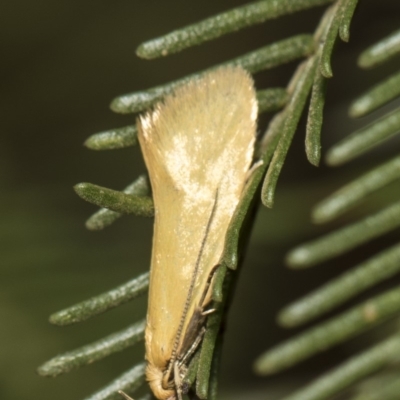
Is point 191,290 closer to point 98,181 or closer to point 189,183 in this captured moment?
point 189,183

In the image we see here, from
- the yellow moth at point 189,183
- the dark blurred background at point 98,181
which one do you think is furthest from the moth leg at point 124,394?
the dark blurred background at point 98,181

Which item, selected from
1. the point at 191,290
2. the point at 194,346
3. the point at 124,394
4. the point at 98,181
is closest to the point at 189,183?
the point at 191,290

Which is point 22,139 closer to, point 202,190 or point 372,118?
point 372,118

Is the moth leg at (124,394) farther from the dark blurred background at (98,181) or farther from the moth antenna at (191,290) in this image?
the dark blurred background at (98,181)

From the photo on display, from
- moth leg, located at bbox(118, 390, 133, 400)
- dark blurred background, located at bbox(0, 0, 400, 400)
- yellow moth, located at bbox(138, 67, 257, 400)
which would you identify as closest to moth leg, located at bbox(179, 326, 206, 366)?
yellow moth, located at bbox(138, 67, 257, 400)

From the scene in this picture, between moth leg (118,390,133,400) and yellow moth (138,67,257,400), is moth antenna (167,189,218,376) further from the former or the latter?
moth leg (118,390,133,400)

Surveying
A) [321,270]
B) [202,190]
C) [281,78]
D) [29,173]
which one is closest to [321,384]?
[202,190]
